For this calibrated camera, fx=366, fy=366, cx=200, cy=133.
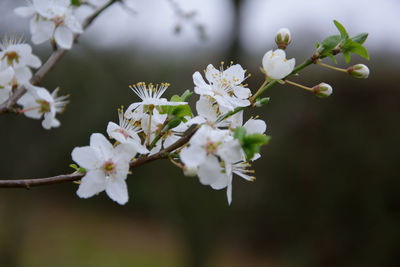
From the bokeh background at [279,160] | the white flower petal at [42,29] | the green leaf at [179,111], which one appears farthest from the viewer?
the bokeh background at [279,160]

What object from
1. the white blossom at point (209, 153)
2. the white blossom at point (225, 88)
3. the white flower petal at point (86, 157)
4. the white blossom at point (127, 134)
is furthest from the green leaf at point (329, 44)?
the white flower petal at point (86, 157)

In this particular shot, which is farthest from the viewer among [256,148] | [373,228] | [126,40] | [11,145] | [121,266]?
[121,266]

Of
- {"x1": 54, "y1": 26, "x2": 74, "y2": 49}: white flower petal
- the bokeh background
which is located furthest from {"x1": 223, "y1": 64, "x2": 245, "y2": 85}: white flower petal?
the bokeh background

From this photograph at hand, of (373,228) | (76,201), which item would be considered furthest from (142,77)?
(76,201)

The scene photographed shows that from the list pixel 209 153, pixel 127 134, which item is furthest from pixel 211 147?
pixel 127 134

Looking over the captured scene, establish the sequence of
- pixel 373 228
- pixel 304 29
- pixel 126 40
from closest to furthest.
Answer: pixel 373 228 < pixel 126 40 < pixel 304 29

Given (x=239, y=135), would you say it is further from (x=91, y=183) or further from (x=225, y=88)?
(x=91, y=183)

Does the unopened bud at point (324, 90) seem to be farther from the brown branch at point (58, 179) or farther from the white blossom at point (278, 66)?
the brown branch at point (58, 179)

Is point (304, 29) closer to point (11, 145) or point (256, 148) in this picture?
point (11, 145)
